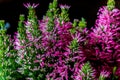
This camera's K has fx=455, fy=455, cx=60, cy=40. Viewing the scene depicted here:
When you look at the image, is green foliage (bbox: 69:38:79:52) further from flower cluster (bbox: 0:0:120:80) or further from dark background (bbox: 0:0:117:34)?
dark background (bbox: 0:0:117:34)

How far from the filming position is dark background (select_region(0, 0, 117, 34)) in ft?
7.70

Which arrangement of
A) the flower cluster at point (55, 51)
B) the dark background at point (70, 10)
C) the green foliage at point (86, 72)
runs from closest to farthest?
the green foliage at point (86, 72) < the flower cluster at point (55, 51) < the dark background at point (70, 10)

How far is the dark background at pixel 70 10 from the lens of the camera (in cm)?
235

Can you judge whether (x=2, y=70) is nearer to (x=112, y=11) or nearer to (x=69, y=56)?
(x=69, y=56)

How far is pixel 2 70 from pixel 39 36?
15 cm

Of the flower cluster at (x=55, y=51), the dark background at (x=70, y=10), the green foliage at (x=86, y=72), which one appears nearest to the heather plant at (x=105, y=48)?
the flower cluster at (x=55, y=51)

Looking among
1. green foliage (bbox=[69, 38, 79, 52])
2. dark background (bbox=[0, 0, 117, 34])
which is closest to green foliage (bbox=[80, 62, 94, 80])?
green foliage (bbox=[69, 38, 79, 52])

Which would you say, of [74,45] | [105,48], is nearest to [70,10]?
[105,48]

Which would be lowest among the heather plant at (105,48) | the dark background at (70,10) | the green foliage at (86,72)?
the green foliage at (86,72)

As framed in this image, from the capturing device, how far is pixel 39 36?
1.28 m

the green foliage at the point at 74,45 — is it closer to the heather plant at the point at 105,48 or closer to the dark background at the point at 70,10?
the heather plant at the point at 105,48

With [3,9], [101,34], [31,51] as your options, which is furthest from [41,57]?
[3,9]

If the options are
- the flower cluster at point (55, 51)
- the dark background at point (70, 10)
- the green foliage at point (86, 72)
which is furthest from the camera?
the dark background at point (70, 10)

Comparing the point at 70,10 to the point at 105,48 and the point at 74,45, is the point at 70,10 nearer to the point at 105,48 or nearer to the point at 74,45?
the point at 105,48
